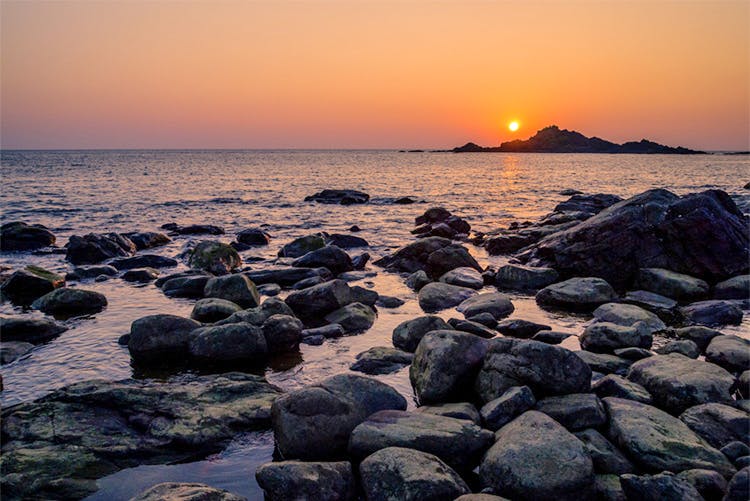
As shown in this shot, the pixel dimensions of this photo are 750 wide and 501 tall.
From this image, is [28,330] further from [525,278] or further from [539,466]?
[525,278]

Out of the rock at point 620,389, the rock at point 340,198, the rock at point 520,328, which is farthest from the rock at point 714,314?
the rock at point 340,198

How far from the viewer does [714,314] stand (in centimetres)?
1063

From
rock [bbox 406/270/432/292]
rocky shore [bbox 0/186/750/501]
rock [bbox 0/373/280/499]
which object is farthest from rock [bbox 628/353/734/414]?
rock [bbox 406/270/432/292]

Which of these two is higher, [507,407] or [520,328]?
[507,407]

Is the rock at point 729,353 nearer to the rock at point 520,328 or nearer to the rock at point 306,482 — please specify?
the rock at point 520,328

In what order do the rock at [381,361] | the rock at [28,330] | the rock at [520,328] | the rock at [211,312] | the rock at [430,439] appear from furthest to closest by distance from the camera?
the rock at [211,312], the rock at [520,328], the rock at [28,330], the rock at [381,361], the rock at [430,439]

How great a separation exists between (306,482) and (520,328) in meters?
5.81

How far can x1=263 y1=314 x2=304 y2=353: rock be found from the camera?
900cm

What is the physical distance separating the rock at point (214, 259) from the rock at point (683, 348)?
1186cm

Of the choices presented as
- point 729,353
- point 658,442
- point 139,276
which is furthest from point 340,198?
point 658,442

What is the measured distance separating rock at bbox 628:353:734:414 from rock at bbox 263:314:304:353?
5.19 metres

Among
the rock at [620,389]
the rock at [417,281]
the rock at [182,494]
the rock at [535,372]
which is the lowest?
the rock at [417,281]

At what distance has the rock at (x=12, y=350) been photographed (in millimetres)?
8484

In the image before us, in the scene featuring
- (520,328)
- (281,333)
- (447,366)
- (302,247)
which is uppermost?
(447,366)
